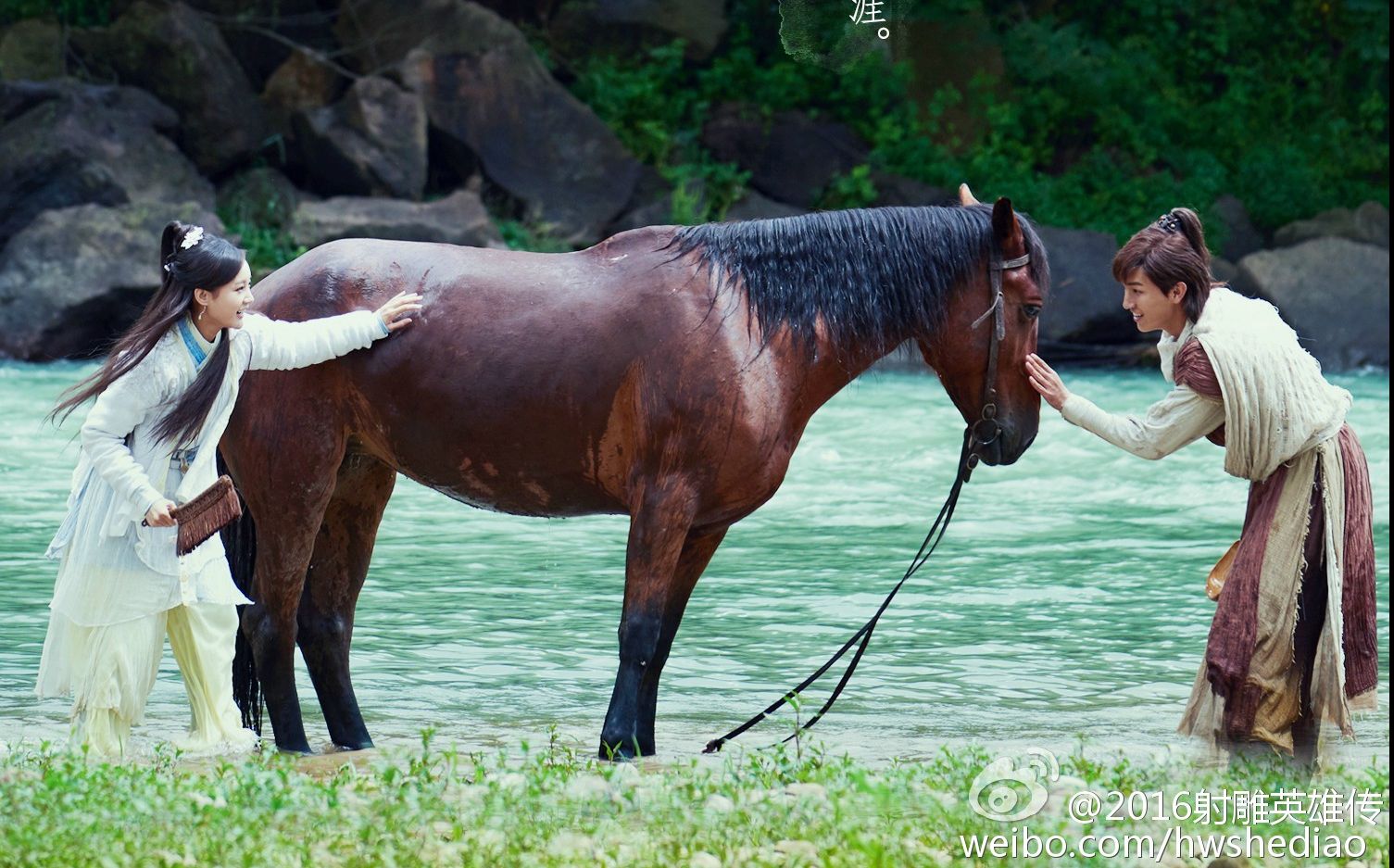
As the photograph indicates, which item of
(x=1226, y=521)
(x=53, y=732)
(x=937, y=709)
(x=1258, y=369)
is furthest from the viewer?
(x=1226, y=521)

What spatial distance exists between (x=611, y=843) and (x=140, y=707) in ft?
5.39

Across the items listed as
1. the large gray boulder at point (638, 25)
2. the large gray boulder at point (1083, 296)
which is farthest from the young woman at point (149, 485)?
the large gray boulder at point (638, 25)

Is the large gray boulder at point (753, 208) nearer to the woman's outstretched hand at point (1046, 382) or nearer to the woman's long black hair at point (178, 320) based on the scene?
the woman's outstretched hand at point (1046, 382)

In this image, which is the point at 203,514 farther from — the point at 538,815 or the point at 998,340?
the point at 998,340

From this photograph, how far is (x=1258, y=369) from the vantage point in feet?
13.8

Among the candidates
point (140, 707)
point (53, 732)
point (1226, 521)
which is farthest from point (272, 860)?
point (1226, 521)

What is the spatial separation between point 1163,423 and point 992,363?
0.51m

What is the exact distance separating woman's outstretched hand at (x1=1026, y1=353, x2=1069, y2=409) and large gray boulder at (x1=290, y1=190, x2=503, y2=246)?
38.9 ft

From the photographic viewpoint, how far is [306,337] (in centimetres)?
439

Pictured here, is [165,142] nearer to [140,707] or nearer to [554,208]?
[554,208]

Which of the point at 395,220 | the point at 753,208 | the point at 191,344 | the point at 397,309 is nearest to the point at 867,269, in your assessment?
the point at 397,309

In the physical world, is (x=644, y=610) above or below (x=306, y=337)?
below

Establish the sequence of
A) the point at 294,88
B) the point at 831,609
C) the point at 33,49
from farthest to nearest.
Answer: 1. the point at 294,88
2. the point at 33,49
3. the point at 831,609

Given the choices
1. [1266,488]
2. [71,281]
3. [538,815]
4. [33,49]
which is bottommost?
[71,281]
